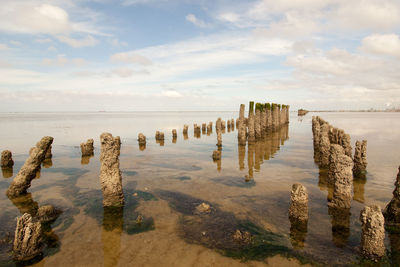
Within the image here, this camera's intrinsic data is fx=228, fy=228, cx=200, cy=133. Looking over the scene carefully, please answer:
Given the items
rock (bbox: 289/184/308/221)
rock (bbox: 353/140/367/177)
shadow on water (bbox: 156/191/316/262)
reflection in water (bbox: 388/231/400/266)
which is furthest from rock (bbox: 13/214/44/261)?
rock (bbox: 353/140/367/177)

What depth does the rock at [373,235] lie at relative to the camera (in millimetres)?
5016

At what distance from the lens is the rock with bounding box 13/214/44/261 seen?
17.3 ft

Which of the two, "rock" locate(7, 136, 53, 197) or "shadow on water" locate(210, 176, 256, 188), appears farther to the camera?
"shadow on water" locate(210, 176, 256, 188)

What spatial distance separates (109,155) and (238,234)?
5143 millimetres

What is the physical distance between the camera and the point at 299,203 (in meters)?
6.86

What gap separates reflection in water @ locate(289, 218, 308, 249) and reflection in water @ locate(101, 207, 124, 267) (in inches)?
176

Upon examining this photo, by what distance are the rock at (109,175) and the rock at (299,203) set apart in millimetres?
Answer: 5882

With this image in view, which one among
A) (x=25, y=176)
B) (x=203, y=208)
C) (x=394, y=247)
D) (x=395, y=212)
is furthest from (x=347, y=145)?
(x=25, y=176)

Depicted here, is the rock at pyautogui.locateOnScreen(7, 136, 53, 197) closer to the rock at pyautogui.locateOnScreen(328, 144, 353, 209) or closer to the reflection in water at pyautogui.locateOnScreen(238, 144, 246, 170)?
the reflection in water at pyautogui.locateOnScreen(238, 144, 246, 170)

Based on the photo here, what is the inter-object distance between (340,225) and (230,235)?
3.30 m

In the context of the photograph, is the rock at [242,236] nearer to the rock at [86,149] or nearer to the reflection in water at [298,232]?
the reflection in water at [298,232]

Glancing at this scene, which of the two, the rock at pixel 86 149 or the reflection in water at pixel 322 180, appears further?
the rock at pixel 86 149

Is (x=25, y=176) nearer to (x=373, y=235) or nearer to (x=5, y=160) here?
(x=5, y=160)

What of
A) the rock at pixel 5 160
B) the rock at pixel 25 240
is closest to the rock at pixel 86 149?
the rock at pixel 5 160
